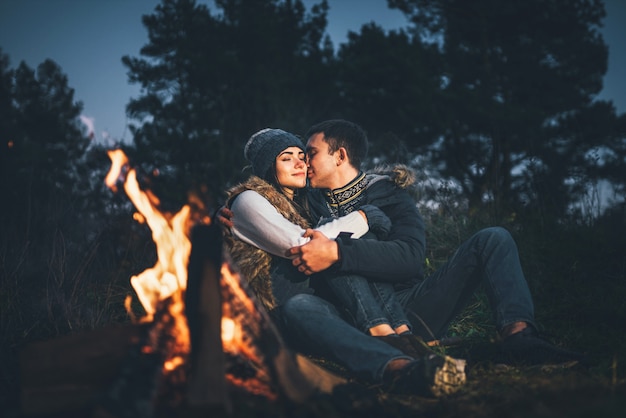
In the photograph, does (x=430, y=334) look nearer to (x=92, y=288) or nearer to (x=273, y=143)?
(x=273, y=143)

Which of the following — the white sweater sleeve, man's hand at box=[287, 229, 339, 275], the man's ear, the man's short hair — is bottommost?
man's hand at box=[287, 229, 339, 275]

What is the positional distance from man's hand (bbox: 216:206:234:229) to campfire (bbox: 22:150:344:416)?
0.80 meters

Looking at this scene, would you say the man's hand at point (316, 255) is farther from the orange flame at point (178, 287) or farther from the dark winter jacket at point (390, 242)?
the orange flame at point (178, 287)

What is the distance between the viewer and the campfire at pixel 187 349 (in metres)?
2.13

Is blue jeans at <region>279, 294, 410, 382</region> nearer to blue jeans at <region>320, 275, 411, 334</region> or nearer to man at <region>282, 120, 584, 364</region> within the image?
man at <region>282, 120, 584, 364</region>

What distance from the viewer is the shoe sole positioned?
2688mm

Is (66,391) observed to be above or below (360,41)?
below

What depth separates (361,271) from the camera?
3.39 metres

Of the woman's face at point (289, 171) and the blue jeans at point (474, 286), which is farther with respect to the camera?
the woman's face at point (289, 171)

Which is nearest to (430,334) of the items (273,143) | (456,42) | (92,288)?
(273,143)

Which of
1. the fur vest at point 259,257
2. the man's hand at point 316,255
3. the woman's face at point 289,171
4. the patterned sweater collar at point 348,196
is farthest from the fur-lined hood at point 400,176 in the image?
the man's hand at point 316,255

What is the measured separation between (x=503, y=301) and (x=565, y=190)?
4.47 meters

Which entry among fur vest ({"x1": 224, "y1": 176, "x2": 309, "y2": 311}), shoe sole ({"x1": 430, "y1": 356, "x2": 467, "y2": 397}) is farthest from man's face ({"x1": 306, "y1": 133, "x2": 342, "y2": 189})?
shoe sole ({"x1": 430, "y1": 356, "x2": 467, "y2": 397})

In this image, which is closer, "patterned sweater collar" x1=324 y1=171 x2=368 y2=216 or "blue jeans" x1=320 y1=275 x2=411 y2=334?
"blue jeans" x1=320 y1=275 x2=411 y2=334
